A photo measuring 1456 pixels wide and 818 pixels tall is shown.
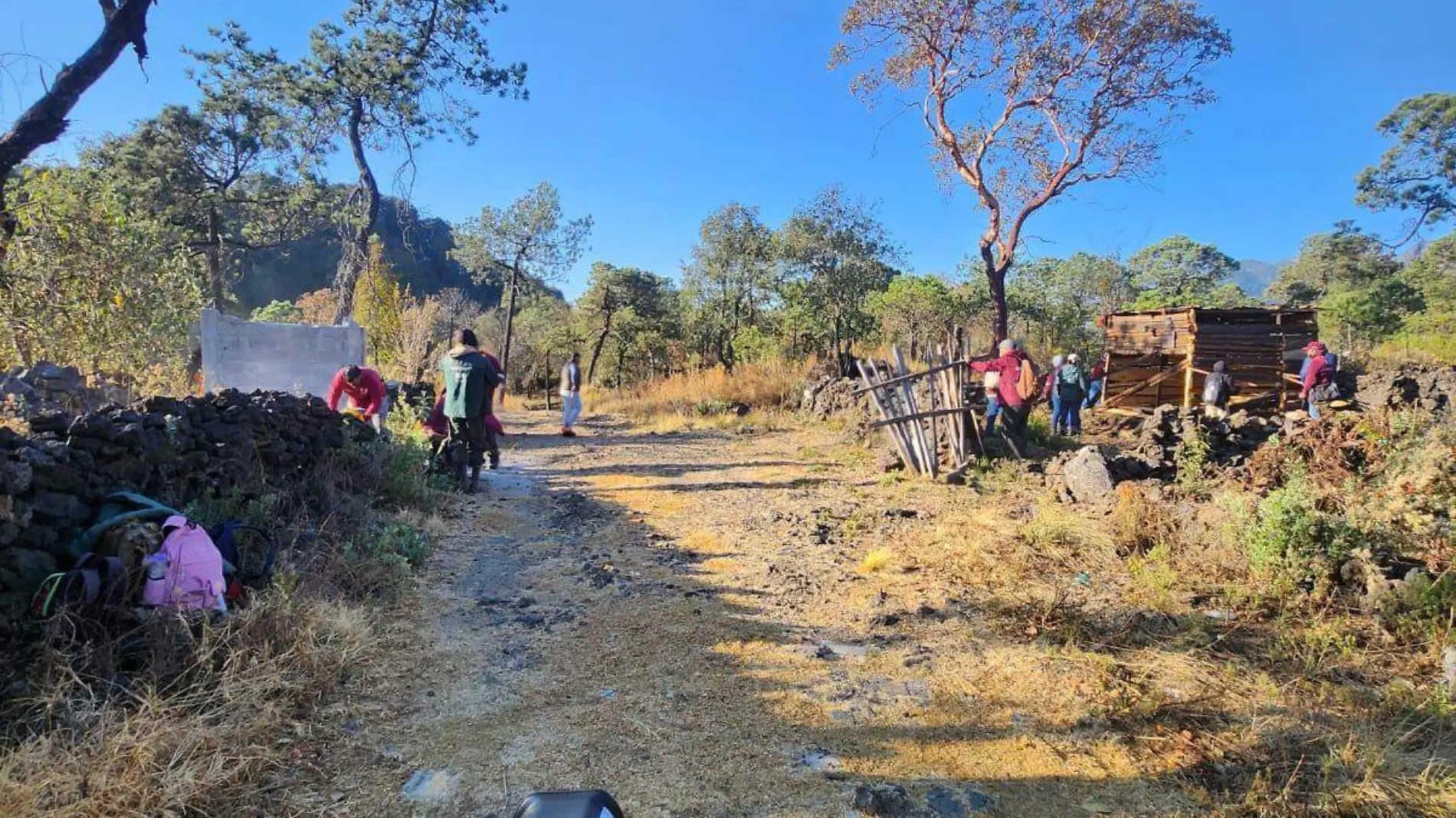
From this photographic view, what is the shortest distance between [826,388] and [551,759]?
13088 millimetres

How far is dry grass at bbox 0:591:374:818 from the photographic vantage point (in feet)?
6.85

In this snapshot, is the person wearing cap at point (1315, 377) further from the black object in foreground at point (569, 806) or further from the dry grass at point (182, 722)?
the dry grass at point (182, 722)

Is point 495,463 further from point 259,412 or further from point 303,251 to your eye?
point 303,251

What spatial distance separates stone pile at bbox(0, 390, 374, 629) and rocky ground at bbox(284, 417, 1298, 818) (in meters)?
1.34

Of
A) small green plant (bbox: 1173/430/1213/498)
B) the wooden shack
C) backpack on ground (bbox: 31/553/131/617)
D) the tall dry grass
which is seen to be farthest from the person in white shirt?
the wooden shack

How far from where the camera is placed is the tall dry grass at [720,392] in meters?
16.9

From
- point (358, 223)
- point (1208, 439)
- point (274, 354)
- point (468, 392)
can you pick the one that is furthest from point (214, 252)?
point (1208, 439)

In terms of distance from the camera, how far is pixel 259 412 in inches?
190

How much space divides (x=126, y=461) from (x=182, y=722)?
1.64 metres

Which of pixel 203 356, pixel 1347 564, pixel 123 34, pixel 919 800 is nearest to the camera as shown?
pixel 919 800

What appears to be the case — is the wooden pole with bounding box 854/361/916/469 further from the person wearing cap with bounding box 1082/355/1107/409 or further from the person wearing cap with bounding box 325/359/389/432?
the person wearing cap with bounding box 1082/355/1107/409

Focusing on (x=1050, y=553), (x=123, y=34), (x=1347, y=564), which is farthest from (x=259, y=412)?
(x=1347, y=564)

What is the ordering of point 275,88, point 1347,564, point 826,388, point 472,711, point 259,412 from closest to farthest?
point 472,711
point 1347,564
point 259,412
point 275,88
point 826,388

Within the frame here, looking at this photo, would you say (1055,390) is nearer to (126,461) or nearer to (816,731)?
(816,731)
